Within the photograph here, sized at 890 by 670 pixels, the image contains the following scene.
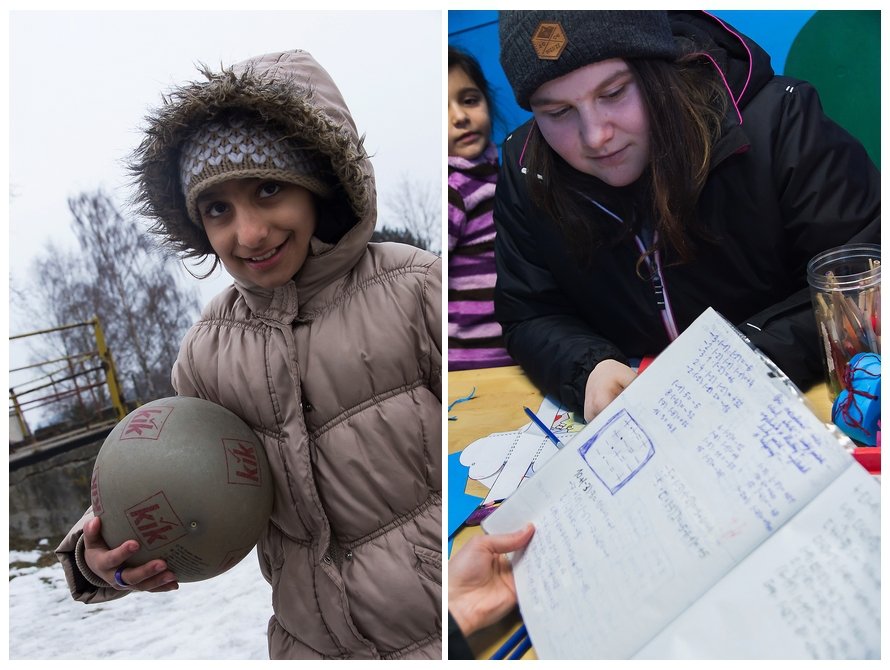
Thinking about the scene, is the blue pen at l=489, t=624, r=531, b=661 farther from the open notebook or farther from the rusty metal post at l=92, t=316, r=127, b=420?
the rusty metal post at l=92, t=316, r=127, b=420

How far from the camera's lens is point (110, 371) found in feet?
10.2

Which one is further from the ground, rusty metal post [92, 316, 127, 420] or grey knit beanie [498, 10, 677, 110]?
grey knit beanie [498, 10, 677, 110]

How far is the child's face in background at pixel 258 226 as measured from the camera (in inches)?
50.3

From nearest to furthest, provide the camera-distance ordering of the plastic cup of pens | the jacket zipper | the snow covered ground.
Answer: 1. the plastic cup of pens
2. the jacket zipper
3. the snow covered ground

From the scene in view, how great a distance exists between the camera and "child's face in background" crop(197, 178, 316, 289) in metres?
1.28

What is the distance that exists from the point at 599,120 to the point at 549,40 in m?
0.17

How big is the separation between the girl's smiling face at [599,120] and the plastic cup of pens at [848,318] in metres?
0.38

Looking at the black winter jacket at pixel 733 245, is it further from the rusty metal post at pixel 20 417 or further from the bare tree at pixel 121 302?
the rusty metal post at pixel 20 417

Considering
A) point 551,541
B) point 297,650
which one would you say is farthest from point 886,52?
point 297,650

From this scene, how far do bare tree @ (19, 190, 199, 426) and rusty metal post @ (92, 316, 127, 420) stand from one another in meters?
0.02

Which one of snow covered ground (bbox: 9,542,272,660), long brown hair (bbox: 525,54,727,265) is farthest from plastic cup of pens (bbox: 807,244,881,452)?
snow covered ground (bbox: 9,542,272,660)

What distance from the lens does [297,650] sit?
142 centimetres

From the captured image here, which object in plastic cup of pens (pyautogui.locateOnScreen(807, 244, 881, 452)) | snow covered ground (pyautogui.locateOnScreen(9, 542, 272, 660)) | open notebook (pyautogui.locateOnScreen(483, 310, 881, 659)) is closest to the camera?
open notebook (pyautogui.locateOnScreen(483, 310, 881, 659))

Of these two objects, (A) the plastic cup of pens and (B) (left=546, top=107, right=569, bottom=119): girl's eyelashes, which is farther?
(B) (left=546, top=107, right=569, bottom=119): girl's eyelashes
